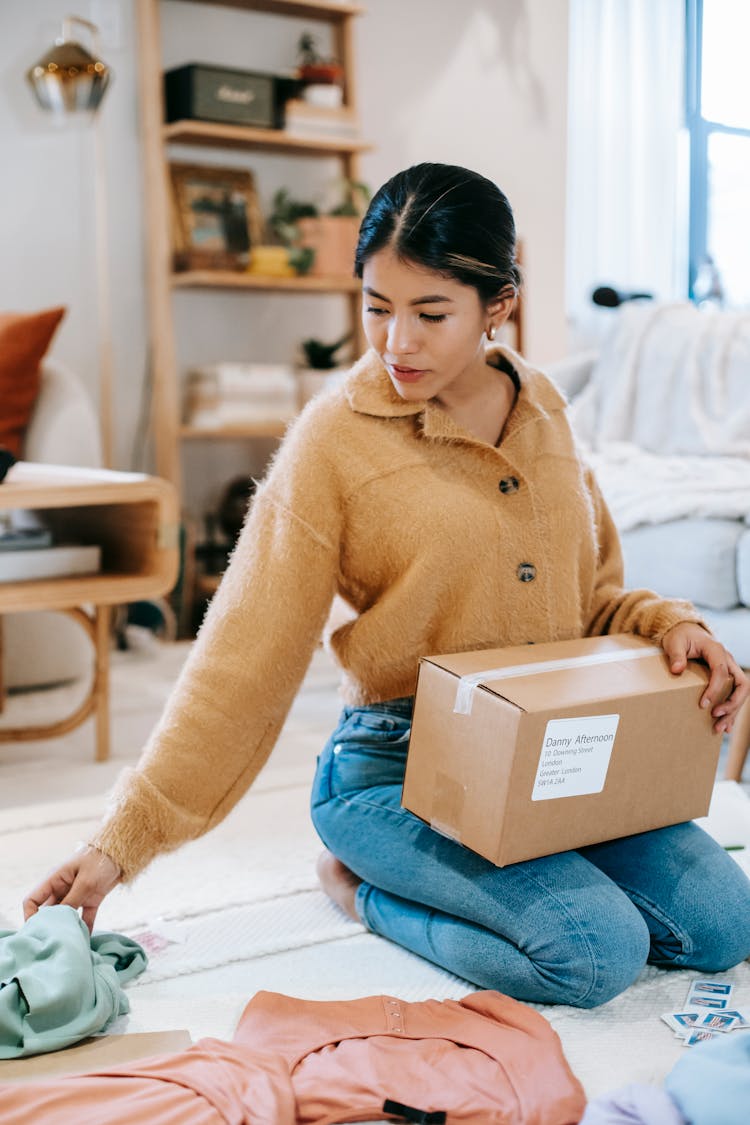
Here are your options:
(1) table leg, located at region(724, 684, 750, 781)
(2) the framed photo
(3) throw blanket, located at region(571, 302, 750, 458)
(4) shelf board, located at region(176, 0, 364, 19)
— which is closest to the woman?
(1) table leg, located at region(724, 684, 750, 781)

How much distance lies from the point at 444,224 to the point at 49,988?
84cm

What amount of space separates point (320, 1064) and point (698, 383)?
201 centimetres

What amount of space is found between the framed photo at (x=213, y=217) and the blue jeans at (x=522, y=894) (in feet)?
6.76

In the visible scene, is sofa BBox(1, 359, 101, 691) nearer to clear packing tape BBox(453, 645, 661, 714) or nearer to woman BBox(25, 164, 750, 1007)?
woman BBox(25, 164, 750, 1007)

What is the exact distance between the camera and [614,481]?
252 cm

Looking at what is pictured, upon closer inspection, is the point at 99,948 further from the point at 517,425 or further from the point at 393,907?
the point at 517,425

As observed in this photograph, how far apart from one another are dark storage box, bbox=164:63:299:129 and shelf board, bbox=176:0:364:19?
240 mm

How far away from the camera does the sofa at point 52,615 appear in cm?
263

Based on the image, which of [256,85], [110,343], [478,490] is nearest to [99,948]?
[478,490]

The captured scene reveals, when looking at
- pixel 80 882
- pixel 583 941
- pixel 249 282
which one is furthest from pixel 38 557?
pixel 249 282

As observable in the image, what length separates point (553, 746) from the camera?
1.23 m

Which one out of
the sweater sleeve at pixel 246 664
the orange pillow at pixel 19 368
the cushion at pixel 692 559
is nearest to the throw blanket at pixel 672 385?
the cushion at pixel 692 559

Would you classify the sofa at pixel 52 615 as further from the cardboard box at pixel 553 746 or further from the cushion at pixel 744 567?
the cardboard box at pixel 553 746

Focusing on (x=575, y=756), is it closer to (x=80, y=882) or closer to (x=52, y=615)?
(x=80, y=882)
